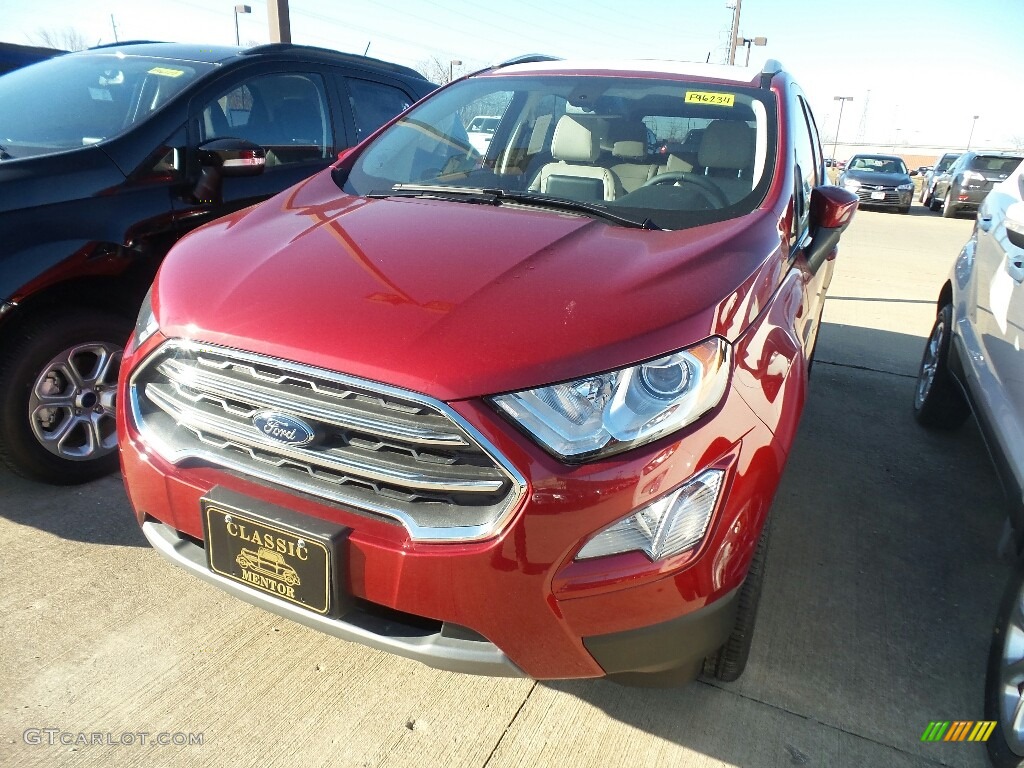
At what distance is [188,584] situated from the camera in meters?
2.48

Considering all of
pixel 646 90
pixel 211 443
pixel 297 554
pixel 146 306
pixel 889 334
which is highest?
pixel 646 90

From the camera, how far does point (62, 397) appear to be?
9.48 feet

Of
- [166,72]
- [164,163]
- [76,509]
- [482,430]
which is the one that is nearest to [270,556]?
[482,430]

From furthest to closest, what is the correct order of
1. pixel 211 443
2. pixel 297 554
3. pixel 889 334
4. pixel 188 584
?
1. pixel 889 334
2. pixel 188 584
3. pixel 211 443
4. pixel 297 554

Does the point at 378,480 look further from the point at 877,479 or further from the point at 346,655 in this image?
the point at 877,479

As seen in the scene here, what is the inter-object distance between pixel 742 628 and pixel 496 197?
1.51 meters

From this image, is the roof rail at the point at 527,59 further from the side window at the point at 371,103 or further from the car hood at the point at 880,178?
the car hood at the point at 880,178

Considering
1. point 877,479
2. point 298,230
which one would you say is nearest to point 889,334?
point 877,479

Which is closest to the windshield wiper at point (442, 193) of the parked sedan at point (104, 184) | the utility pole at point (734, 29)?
the parked sedan at point (104, 184)

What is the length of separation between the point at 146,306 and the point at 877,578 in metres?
2.63

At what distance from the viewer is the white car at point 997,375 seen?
193 centimetres

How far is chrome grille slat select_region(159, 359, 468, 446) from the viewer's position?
1524mm

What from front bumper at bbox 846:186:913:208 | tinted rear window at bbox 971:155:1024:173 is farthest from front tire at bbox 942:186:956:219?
front bumper at bbox 846:186:913:208

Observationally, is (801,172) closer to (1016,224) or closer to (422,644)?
(1016,224)
